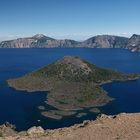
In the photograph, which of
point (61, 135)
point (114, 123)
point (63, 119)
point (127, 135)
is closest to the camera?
point (127, 135)

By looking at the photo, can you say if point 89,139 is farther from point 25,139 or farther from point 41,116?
point 41,116

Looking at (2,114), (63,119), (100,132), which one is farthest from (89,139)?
(2,114)

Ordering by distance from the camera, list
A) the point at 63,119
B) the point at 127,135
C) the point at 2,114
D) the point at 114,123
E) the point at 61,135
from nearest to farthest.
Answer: the point at 127,135
the point at 61,135
the point at 114,123
the point at 63,119
the point at 2,114

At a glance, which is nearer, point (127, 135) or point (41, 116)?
point (127, 135)

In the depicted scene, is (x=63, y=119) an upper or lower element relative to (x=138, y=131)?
lower

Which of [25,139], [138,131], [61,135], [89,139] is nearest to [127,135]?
[138,131]

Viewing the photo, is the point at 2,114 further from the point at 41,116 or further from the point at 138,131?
the point at 138,131
